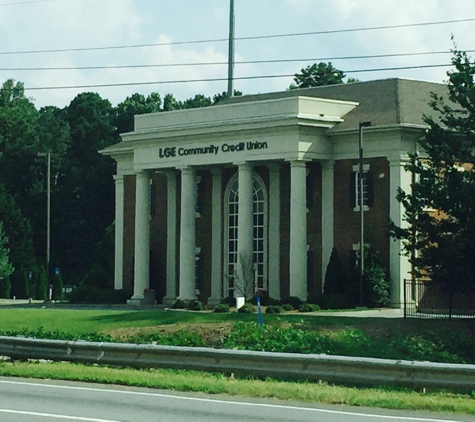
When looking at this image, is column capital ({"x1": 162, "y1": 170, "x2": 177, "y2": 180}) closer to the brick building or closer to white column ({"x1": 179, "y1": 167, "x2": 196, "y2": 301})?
the brick building

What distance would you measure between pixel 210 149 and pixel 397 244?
12.2m

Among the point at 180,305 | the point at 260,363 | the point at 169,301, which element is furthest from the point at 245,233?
the point at 260,363

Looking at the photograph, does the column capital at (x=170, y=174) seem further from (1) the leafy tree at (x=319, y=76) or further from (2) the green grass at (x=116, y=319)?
(1) the leafy tree at (x=319, y=76)

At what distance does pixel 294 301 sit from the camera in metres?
57.7

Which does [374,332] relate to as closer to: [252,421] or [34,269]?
[252,421]

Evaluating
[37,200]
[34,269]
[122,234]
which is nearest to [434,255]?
[122,234]

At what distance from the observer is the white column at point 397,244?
58.4 meters

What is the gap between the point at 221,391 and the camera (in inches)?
858

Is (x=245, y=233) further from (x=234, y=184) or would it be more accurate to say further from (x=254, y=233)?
(x=234, y=184)

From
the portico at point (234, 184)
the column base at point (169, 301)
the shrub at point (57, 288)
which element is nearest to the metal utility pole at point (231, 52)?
Result: the portico at point (234, 184)

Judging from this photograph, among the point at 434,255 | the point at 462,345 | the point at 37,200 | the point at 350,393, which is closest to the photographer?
the point at 350,393

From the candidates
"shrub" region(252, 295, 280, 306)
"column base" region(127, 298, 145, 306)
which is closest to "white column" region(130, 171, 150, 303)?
"column base" region(127, 298, 145, 306)

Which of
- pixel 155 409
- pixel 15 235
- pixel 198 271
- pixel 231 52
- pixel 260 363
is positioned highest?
pixel 231 52

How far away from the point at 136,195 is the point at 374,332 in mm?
31063
